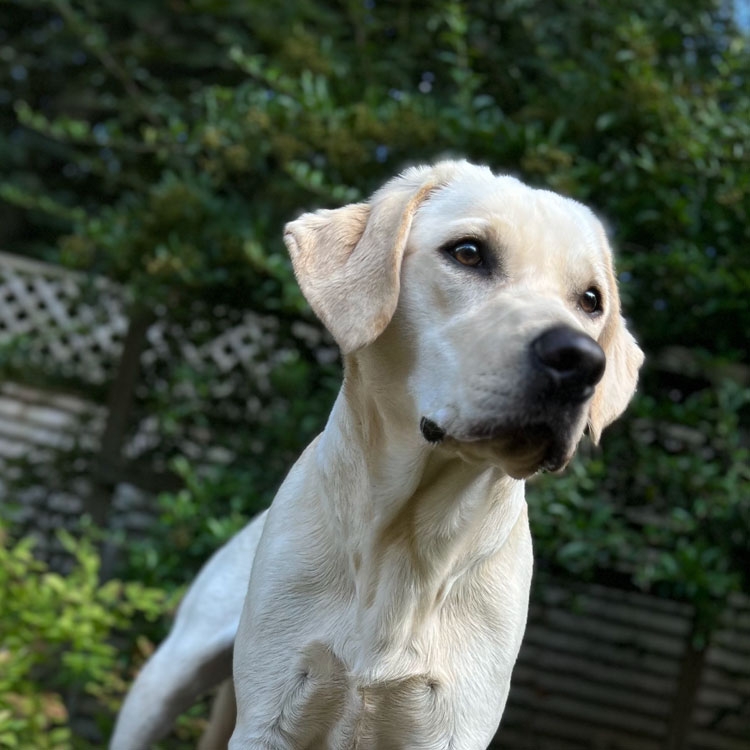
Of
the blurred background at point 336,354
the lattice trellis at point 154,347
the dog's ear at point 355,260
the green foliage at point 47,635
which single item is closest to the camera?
the dog's ear at point 355,260

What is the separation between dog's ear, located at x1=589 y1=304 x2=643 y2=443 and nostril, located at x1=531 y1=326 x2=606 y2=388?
Answer: 1.29 ft

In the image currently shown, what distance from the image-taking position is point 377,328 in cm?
192

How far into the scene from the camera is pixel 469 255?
6.43ft

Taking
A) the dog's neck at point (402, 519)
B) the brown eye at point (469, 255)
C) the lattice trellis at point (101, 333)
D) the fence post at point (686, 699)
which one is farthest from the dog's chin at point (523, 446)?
the lattice trellis at point (101, 333)

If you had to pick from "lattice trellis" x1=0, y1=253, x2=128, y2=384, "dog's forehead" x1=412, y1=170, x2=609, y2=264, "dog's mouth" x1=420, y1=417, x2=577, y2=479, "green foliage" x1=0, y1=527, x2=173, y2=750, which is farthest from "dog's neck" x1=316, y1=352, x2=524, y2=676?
"lattice trellis" x1=0, y1=253, x2=128, y2=384

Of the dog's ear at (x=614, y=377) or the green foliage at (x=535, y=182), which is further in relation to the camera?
the green foliage at (x=535, y=182)

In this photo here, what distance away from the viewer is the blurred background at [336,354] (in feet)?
12.7

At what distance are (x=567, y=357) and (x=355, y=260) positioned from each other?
527mm

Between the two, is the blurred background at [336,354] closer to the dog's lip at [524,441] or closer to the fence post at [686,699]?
the fence post at [686,699]

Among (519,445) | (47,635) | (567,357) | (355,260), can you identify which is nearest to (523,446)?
(519,445)

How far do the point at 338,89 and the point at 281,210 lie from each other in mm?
666

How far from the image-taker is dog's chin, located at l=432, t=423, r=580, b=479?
68.7 inches

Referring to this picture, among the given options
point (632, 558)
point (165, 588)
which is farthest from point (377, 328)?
point (165, 588)

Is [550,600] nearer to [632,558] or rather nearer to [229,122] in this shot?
[632,558]
